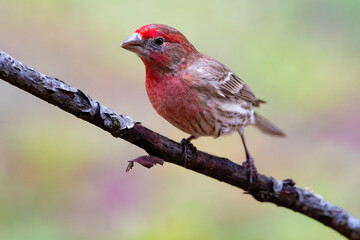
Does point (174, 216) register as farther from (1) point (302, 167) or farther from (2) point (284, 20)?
(2) point (284, 20)

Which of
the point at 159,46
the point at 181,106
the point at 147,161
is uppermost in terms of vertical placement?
the point at 159,46

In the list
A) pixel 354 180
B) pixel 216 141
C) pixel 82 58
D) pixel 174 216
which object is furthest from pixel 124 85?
pixel 354 180

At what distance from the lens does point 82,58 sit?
5.74 m

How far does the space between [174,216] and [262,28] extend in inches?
105

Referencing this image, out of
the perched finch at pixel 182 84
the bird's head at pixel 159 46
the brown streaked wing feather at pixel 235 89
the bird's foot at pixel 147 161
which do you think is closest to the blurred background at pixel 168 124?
the brown streaked wing feather at pixel 235 89

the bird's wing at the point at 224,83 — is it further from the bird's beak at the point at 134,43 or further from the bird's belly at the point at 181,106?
the bird's beak at the point at 134,43

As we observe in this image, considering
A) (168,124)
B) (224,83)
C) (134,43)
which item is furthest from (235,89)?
(168,124)

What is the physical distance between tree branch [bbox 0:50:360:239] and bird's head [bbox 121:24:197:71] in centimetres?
71

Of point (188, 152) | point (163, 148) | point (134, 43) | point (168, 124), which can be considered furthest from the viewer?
point (168, 124)

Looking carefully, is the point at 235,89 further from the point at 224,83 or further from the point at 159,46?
the point at 159,46

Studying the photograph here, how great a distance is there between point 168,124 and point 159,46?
2083 millimetres

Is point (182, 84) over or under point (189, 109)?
over

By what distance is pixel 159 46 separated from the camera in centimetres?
348

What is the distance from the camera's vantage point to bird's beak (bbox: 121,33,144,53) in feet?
10.7
